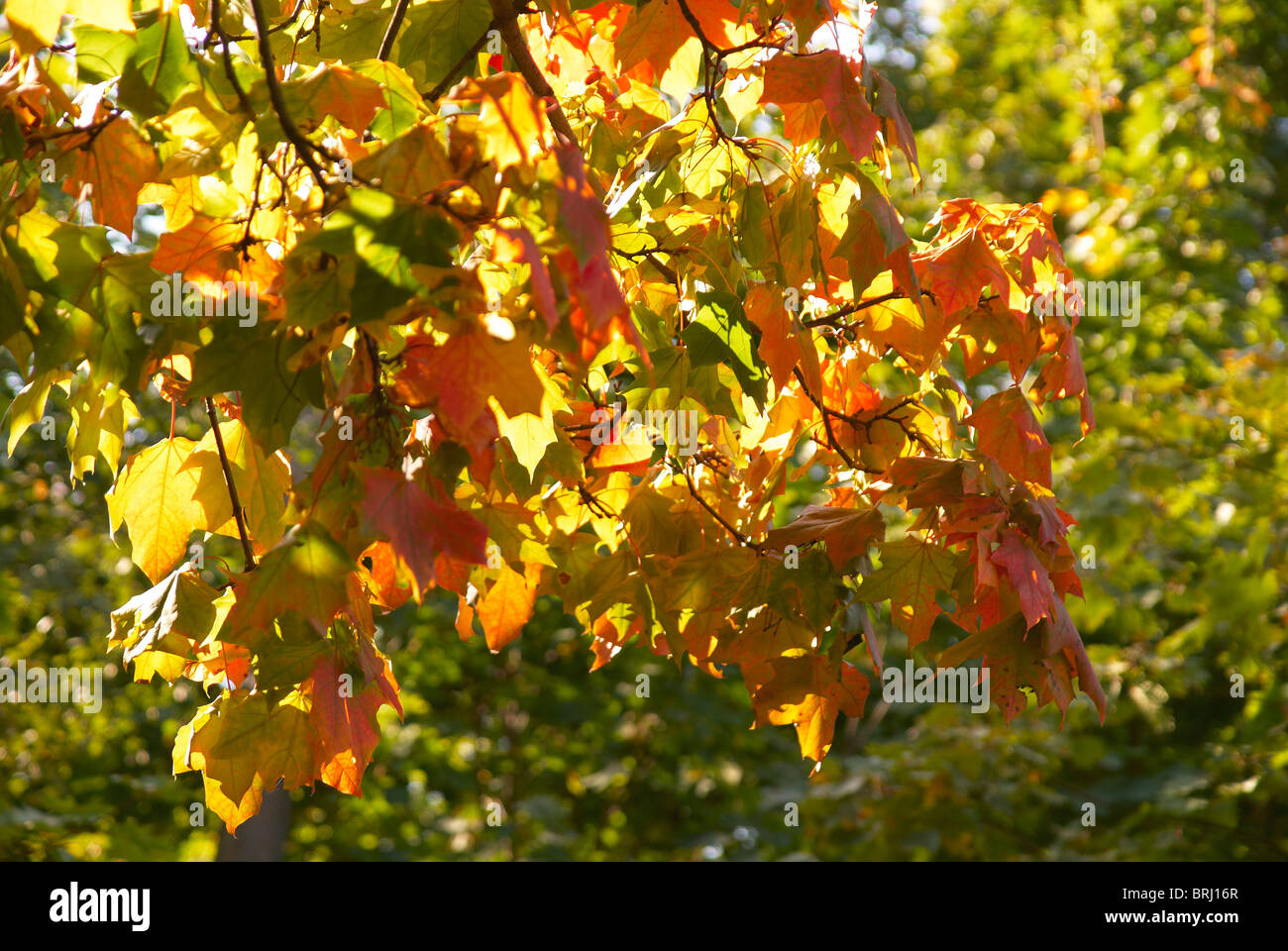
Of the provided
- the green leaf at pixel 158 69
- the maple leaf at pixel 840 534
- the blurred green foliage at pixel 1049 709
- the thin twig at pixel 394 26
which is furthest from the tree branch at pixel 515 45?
the blurred green foliage at pixel 1049 709

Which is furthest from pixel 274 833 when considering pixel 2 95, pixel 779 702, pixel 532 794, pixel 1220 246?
pixel 1220 246

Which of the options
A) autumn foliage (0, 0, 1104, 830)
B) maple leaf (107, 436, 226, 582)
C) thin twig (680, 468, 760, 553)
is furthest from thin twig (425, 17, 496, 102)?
thin twig (680, 468, 760, 553)

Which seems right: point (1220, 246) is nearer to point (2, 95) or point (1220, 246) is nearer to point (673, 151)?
point (673, 151)

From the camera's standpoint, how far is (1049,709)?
645 cm

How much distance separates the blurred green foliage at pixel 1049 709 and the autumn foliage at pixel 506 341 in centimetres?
295

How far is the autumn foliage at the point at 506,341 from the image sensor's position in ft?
4.96

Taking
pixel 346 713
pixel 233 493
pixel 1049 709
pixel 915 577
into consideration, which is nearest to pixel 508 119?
pixel 233 493

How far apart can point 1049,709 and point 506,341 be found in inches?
225

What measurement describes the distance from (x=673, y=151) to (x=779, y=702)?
1.08 metres

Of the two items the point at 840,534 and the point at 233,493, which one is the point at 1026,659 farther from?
the point at 233,493

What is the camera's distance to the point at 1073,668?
6.56 ft

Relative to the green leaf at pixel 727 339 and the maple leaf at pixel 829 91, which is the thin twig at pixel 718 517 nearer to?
the green leaf at pixel 727 339

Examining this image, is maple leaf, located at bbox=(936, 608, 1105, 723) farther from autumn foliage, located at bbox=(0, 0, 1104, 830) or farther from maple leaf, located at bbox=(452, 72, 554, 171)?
maple leaf, located at bbox=(452, 72, 554, 171)

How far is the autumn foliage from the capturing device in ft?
4.96
